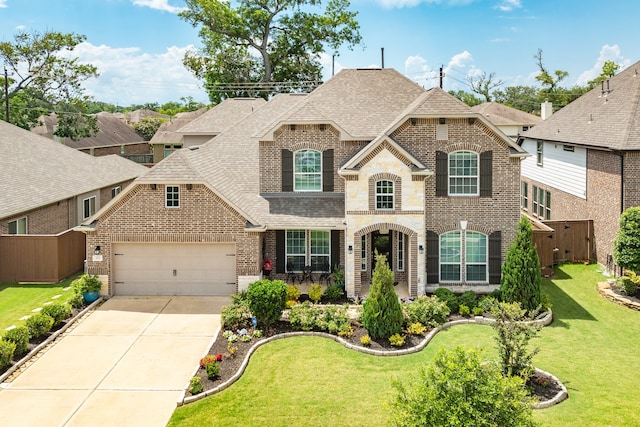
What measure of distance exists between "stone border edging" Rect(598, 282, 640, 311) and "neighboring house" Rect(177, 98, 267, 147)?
64.4 ft

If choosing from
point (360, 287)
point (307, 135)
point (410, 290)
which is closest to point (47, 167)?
point (307, 135)

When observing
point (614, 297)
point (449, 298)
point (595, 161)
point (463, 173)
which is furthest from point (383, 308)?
point (595, 161)

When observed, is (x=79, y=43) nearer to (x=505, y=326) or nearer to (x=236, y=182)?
(x=236, y=182)

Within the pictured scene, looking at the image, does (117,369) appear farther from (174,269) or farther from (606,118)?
(606,118)

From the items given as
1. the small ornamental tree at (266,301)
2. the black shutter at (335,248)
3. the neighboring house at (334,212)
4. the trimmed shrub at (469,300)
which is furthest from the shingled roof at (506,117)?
the small ornamental tree at (266,301)

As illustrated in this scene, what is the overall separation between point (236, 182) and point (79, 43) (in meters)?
27.3

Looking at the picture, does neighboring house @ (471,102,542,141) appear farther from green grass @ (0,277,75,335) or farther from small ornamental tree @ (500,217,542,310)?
green grass @ (0,277,75,335)

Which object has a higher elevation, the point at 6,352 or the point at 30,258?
the point at 30,258

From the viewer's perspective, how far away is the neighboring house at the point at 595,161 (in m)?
21.0

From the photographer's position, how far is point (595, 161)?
2345cm

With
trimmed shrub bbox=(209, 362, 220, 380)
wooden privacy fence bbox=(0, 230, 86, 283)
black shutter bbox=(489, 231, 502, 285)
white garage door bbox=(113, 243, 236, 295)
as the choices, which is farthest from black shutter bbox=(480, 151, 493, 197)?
wooden privacy fence bbox=(0, 230, 86, 283)

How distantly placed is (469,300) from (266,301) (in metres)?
6.68

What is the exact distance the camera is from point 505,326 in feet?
39.1

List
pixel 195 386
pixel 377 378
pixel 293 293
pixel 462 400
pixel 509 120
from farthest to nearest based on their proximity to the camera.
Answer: pixel 509 120, pixel 293 293, pixel 377 378, pixel 195 386, pixel 462 400
